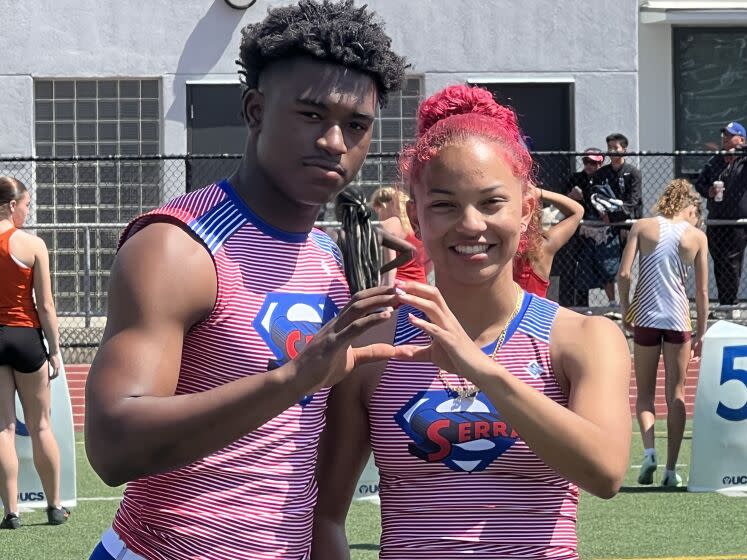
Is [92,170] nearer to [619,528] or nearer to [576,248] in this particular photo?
[576,248]

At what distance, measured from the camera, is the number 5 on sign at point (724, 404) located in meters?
9.70

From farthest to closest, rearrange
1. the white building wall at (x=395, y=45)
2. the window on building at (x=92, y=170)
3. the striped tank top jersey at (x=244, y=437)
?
the white building wall at (x=395, y=45), the window on building at (x=92, y=170), the striped tank top jersey at (x=244, y=437)

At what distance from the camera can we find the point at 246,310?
9.61ft

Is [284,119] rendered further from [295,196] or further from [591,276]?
[591,276]

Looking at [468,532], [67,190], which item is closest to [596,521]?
[468,532]

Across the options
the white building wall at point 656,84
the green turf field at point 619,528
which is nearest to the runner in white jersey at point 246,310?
the green turf field at point 619,528

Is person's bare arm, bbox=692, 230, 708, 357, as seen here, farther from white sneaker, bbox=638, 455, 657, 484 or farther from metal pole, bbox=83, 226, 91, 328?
metal pole, bbox=83, 226, 91, 328

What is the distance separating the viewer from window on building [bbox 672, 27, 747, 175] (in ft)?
63.1

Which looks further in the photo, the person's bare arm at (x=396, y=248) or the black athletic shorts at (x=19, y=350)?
the black athletic shorts at (x=19, y=350)

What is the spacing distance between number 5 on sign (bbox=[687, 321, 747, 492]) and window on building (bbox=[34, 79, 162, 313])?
761cm

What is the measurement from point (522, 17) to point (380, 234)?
51.0ft

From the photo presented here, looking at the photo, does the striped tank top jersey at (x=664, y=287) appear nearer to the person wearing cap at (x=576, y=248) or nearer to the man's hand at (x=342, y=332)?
the person wearing cap at (x=576, y=248)

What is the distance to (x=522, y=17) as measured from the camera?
18078 mm

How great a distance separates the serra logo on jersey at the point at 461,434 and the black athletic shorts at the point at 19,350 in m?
5.99
